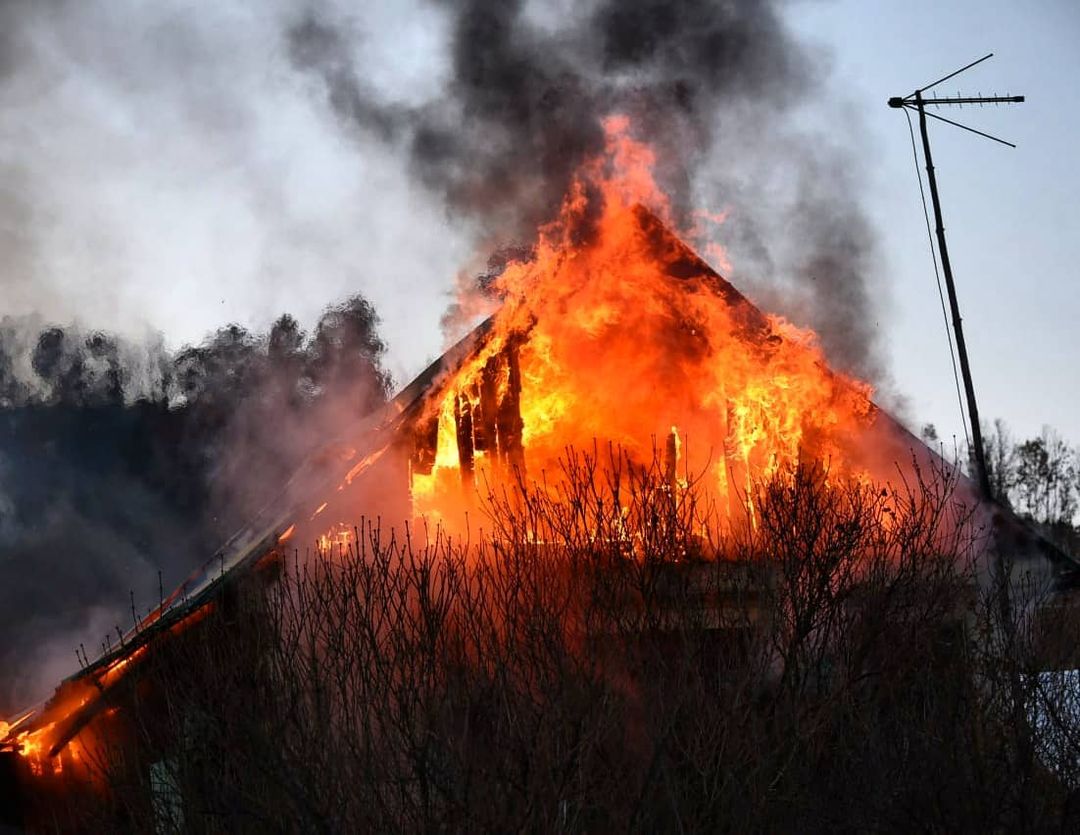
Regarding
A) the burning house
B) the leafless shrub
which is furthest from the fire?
the leafless shrub

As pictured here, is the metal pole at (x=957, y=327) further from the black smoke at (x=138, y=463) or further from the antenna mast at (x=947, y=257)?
the black smoke at (x=138, y=463)

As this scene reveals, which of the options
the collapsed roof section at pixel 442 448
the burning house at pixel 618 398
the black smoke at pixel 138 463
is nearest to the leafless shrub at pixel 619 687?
the collapsed roof section at pixel 442 448

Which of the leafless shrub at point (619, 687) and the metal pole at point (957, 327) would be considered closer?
the leafless shrub at point (619, 687)

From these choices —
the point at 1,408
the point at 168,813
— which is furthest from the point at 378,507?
the point at 1,408

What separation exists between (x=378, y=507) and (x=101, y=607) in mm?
16555

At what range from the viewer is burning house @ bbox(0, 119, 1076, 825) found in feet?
49.1

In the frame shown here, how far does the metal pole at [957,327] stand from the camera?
1559 centimetres

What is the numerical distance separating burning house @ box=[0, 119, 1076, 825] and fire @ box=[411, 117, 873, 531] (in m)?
0.02

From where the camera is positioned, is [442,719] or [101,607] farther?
[101,607]

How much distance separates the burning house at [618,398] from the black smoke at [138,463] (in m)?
7.89

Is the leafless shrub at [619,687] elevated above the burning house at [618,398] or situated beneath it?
situated beneath

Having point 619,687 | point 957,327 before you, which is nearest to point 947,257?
point 957,327

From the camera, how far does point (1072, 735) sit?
39.7ft

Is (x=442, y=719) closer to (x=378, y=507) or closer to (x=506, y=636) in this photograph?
(x=506, y=636)
